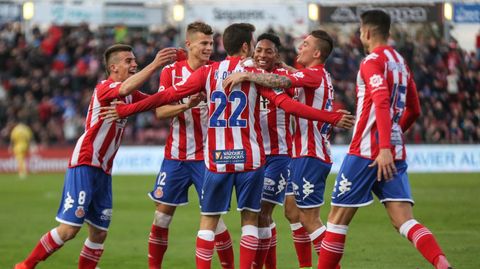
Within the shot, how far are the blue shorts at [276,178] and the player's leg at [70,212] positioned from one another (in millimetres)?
2074

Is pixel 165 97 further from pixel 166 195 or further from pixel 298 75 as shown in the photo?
pixel 166 195

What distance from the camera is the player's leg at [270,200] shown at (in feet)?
36.1

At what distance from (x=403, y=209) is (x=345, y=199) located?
0.57m

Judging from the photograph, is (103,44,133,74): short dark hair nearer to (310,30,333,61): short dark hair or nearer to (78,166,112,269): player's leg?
(78,166,112,269): player's leg

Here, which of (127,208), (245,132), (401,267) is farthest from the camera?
(127,208)

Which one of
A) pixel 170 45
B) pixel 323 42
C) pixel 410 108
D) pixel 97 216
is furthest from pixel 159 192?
pixel 170 45

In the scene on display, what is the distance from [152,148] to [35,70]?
7046 mm

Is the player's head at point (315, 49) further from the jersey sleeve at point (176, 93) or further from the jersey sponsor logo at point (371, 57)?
the jersey sponsor logo at point (371, 57)

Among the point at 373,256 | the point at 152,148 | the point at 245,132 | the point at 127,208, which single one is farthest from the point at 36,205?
the point at 245,132

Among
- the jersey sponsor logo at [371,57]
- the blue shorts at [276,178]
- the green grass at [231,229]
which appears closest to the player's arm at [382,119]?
the jersey sponsor logo at [371,57]

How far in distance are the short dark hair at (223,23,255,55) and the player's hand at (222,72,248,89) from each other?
36cm

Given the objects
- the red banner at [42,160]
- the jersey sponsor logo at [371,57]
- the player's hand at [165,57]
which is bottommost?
the red banner at [42,160]

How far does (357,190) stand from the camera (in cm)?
944

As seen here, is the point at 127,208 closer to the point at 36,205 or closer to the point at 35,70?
the point at 36,205
